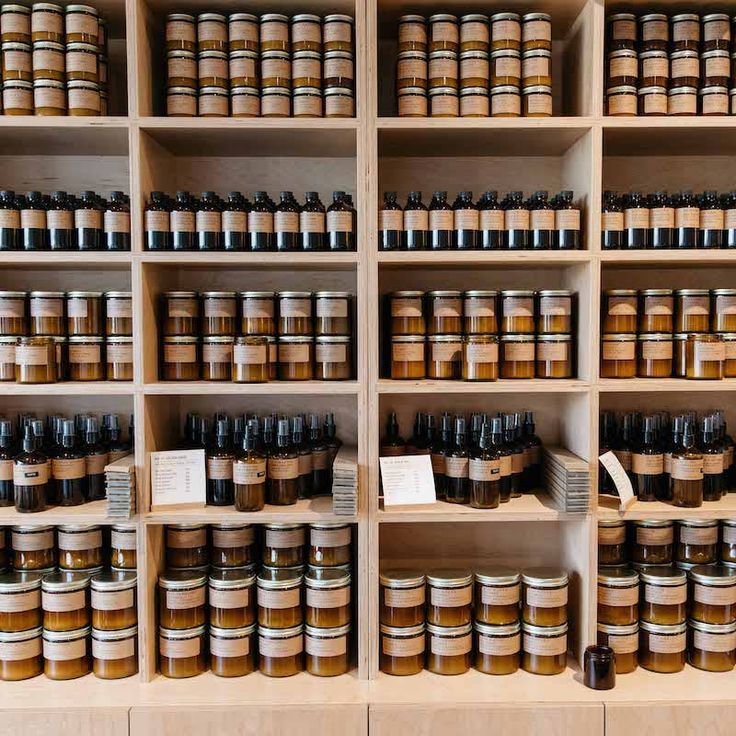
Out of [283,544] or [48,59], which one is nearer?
[48,59]

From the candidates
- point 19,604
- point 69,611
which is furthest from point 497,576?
point 19,604

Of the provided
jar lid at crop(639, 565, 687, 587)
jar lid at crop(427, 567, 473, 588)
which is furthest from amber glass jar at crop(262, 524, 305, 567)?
jar lid at crop(639, 565, 687, 587)

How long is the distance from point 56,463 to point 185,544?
16.9 inches

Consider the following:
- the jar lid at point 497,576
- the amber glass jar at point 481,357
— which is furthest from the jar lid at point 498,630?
the amber glass jar at point 481,357

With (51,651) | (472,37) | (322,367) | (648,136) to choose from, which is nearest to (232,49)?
(472,37)

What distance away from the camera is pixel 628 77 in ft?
6.79

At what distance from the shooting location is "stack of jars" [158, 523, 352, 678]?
6.79 ft

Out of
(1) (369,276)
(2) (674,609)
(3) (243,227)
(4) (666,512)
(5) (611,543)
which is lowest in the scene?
(2) (674,609)

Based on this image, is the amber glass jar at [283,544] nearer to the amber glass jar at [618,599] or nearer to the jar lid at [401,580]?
the jar lid at [401,580]

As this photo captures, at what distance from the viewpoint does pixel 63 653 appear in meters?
2.05

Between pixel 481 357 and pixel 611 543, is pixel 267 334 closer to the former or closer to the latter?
pixel 481 357

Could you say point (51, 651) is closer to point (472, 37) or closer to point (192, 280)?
point (192, 280)

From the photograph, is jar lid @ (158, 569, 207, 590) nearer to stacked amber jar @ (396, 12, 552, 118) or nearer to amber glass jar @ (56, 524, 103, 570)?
amber glass jar @ (56, 524, 103, 570)

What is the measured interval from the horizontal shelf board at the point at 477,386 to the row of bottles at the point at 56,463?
2.78 feet
